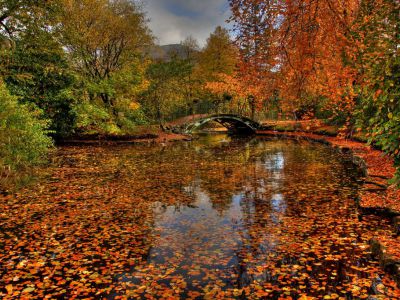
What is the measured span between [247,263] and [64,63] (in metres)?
31.0

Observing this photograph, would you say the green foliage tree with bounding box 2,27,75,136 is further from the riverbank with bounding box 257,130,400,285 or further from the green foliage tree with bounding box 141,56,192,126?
the riverbank with bounding box 257,130,400,285

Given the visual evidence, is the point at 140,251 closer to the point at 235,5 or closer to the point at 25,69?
the point at 235,5

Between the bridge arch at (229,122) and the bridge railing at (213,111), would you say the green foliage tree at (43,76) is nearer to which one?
the bridge arch at (229,122)

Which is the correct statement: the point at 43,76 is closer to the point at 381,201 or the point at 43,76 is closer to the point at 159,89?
the point at 159,89

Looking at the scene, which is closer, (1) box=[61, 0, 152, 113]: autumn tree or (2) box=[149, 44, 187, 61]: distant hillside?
(1) box=[61, 0, 152, 113]: autumn tree

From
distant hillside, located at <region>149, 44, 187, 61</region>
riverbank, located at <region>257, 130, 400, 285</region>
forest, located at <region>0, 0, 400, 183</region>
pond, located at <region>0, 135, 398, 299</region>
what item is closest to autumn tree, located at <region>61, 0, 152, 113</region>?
forest, located at <region>0, 0, 400, 183</region>

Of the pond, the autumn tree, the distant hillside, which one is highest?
the distant hillside

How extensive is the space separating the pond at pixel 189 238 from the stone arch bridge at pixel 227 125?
28.4 metres

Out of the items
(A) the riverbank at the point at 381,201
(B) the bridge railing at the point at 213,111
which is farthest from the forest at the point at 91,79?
(B) the bridge railing at the point at 213,111

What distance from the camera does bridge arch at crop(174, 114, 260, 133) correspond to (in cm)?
4569

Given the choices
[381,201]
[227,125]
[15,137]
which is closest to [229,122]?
[227,125]

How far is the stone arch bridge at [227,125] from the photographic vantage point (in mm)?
45312

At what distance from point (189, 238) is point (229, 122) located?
145ft

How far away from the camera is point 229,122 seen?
172ft
